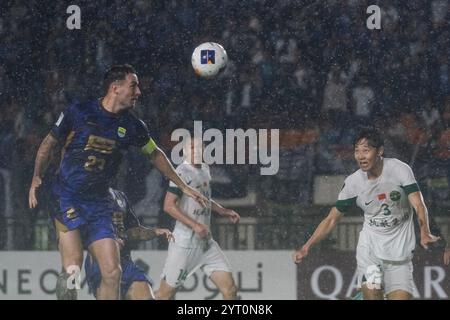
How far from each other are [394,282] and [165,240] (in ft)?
5.03

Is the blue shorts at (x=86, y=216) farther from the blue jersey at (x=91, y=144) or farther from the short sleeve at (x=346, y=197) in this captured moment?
the short sleeve at (x=346, y=197)

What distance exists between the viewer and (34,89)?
26.6ft

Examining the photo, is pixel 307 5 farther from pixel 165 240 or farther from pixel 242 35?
pixel 165 240

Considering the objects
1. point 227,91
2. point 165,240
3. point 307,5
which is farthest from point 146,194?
point 307,5

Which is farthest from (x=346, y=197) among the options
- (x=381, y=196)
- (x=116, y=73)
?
(x=116, y=73)

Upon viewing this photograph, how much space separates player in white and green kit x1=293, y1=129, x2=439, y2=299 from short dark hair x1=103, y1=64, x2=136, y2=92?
5.31 feet

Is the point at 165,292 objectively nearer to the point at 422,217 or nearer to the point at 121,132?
the point at 121,132

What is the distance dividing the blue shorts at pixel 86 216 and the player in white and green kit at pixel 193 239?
0.40m

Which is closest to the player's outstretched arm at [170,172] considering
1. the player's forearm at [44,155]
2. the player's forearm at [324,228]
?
the player's forearm at [44,155]

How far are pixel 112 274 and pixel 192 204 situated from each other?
708mm

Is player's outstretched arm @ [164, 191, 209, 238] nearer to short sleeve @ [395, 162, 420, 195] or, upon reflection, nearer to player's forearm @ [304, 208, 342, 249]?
player's forearm @ [304, 208, 342, 249]

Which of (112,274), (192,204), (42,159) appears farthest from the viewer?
(192,204)

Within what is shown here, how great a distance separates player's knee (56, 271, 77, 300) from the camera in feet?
26.3

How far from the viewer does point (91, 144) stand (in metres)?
7.94
